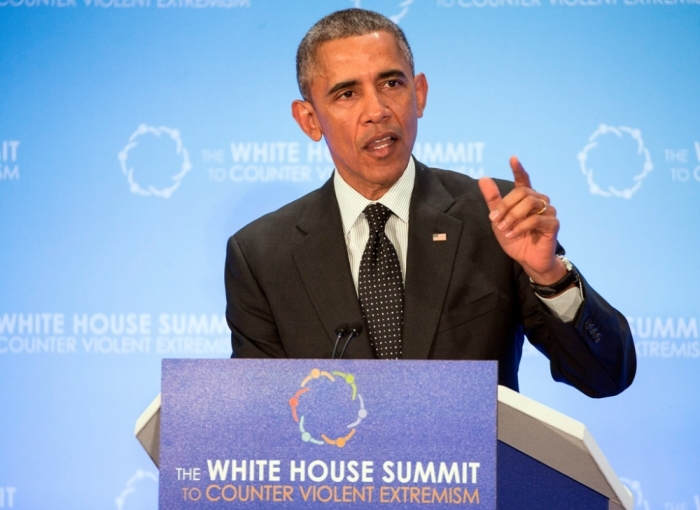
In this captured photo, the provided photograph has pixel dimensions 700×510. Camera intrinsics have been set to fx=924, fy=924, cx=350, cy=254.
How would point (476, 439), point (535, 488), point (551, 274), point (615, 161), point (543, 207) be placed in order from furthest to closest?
point (615, 161) → point (551, 274) → point (543, 207) → point (535, 488) → point (476, 439)

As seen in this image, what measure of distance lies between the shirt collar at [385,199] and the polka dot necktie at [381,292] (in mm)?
55

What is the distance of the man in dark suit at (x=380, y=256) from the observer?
2.30m

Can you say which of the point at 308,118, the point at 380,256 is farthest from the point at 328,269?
the point at 308,118

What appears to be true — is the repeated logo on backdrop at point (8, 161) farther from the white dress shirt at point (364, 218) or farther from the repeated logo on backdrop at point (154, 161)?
the white dress shirt at point (364, 218)

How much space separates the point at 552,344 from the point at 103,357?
2.38 m

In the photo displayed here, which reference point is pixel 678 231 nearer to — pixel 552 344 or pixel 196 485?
pixel 552 344

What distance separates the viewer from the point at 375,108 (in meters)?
2.40

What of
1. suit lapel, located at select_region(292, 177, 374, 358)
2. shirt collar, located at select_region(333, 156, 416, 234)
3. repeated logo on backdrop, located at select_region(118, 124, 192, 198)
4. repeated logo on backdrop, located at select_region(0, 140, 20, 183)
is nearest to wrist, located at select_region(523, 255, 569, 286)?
suit lapel, located at select_region(292, 177, 374, 358)

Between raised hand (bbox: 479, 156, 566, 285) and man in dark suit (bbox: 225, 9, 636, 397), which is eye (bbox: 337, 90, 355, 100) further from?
raised hand (bbox: 479, 156, 566, 285)

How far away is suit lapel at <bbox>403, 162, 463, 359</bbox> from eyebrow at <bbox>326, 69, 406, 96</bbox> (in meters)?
0.31

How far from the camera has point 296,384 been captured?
149 centimetres

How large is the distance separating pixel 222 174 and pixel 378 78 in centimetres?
158

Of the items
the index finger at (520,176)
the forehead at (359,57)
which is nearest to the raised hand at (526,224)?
the index finger at (520,176)

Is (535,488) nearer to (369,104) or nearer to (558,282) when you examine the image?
(558,282)
